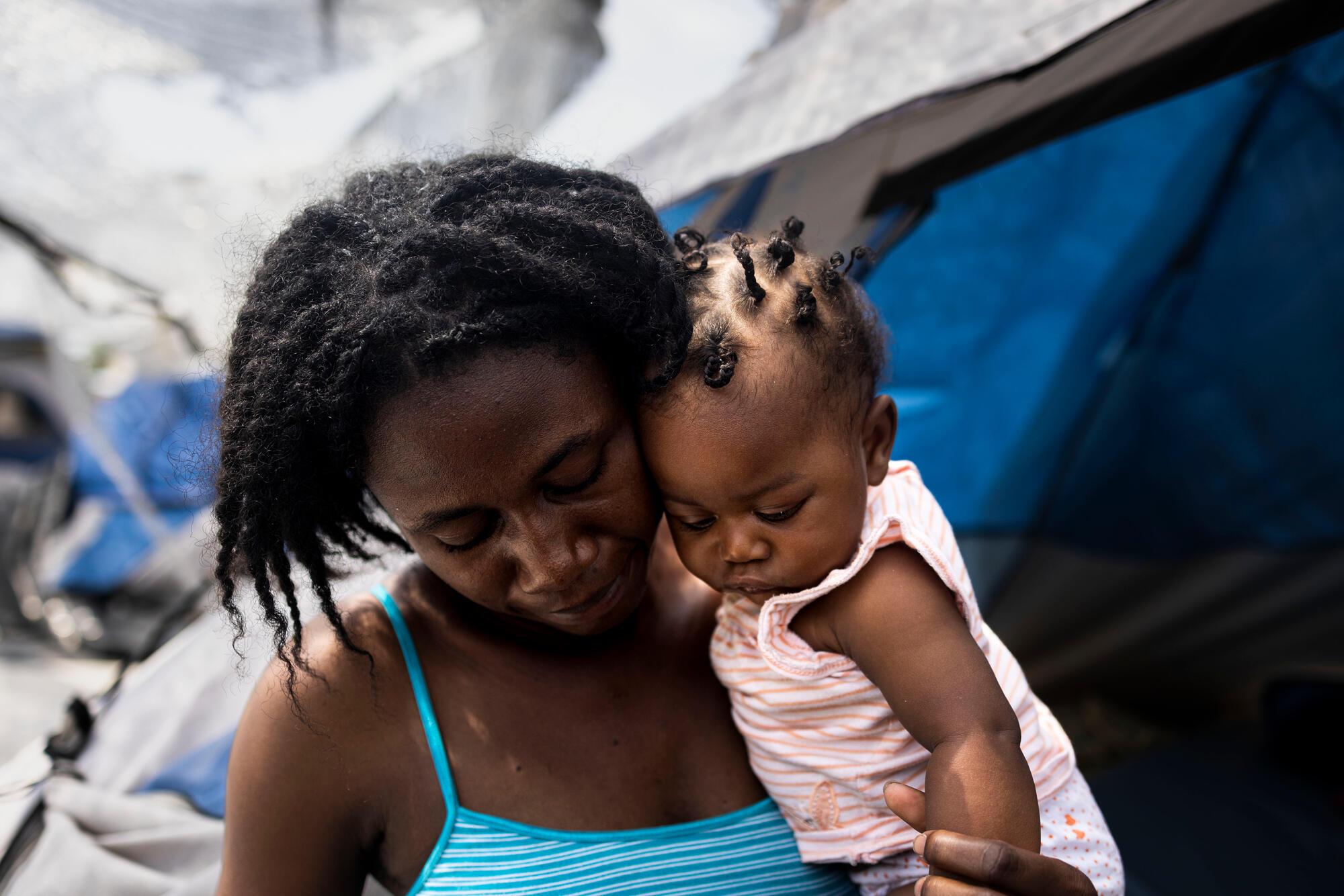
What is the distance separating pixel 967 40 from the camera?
4.23 ft

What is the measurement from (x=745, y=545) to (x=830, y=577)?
9cm

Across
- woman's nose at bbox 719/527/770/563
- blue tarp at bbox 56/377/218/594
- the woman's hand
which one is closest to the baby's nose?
woman's nose at bbox 719/527/770/563

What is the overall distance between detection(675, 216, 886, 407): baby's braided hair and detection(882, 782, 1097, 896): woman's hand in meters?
0.45

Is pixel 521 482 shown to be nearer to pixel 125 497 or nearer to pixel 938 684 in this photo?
pixel 938 684

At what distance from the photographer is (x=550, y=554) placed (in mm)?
914

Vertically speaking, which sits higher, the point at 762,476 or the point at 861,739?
the point at 762,476

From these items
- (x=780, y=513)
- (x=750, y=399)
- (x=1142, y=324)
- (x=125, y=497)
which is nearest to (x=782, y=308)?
(x=750, y=399)

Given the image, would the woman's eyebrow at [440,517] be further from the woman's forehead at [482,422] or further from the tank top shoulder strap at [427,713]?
the tank top shoulder strap at [427,713]

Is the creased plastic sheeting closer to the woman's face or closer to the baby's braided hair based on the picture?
the baby's braided hair

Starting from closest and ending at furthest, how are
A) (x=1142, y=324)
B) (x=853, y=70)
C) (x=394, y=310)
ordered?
1. (x=394, y=310)
2. (x=853, y=70)
3. (x=1142, y=324)

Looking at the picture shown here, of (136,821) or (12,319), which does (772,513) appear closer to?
(136,821)

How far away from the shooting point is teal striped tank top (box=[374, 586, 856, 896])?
3.27 feet

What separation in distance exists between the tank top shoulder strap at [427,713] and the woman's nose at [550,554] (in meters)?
0.22

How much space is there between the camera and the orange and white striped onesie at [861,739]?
1004 millimetres
